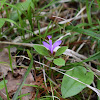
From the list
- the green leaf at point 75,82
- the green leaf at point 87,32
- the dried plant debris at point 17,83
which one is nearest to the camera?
the green leaf at point 75,82

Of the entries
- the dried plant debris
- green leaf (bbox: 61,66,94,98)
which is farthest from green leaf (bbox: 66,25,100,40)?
the dried plant debris

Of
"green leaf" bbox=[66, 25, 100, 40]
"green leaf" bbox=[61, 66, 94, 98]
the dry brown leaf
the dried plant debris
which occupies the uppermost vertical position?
"green leaf" bbox=[66, 25, 100, 40]

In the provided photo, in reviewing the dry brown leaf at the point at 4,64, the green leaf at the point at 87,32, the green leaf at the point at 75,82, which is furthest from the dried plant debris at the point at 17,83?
the green leaf at the point at 87,32

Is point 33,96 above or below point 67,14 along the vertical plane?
below

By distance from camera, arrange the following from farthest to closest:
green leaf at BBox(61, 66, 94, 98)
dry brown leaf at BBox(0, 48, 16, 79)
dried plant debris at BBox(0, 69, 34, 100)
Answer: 1. dry brown leaf at BBox(0, 48, 16, 79)
2. dried plant debris at BBox(0, 69, 34, 100)
3. green leaf at BBox(61, 66, 94, 98)

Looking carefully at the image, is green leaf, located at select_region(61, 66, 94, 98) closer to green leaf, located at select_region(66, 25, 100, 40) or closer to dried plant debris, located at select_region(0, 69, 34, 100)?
dried plant debris, located at select_region(0, 69, 34, 100)

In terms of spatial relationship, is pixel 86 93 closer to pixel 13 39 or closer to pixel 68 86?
pixel 68 86

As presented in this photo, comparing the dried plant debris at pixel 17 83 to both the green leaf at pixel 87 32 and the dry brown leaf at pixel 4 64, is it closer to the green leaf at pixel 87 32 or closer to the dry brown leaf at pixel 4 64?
the dry brown leaf at pixel 4 64

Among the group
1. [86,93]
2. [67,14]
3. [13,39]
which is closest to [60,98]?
[86,93]

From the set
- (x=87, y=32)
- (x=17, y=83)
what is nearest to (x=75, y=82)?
(x=17, y=83)
